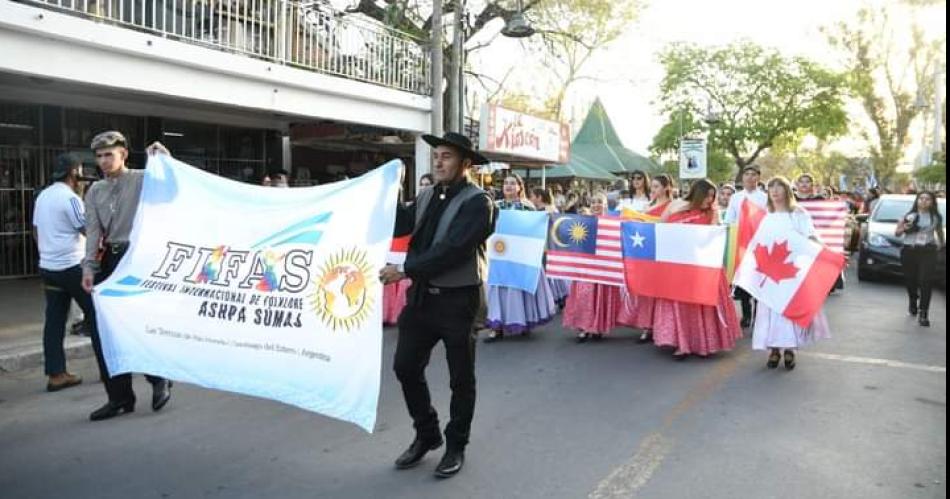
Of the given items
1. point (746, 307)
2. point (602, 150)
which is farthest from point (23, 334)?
point (602, 150)

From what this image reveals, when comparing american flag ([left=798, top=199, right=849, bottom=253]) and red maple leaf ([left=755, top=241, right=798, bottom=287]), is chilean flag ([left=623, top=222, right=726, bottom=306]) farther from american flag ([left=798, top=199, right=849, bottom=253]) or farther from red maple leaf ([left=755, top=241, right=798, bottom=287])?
american flag ([left=798, top=199, right=849, bottom=253])

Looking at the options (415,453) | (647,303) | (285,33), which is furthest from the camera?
(285,33)

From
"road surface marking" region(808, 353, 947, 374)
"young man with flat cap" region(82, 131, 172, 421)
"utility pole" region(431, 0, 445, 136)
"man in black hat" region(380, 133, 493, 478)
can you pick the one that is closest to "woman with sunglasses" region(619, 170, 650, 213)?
"road surface marking" region(808, 353, 947, 374)

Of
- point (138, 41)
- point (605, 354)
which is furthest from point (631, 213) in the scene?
point (138, 41)

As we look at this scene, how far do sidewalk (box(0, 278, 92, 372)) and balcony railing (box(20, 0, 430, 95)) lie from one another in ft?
11.8

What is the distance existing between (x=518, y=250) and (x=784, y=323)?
9.24ft

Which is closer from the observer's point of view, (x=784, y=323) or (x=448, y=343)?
(x=448, y=343)

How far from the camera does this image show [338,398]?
13.0ft

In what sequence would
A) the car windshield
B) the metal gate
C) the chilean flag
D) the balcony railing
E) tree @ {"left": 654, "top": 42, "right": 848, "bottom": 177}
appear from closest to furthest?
the chilean flag < the balcony railing < the metal gate < the car windshield < tree @ {"left": 654, "top": 42, "right": 848, "bottom": 177}

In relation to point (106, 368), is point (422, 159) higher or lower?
higher

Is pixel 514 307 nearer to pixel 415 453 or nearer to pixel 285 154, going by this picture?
pixel 415 453

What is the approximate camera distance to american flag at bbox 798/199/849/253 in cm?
805

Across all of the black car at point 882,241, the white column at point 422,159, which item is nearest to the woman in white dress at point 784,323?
the black car at point 882,241

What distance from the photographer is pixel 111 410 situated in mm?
5105
